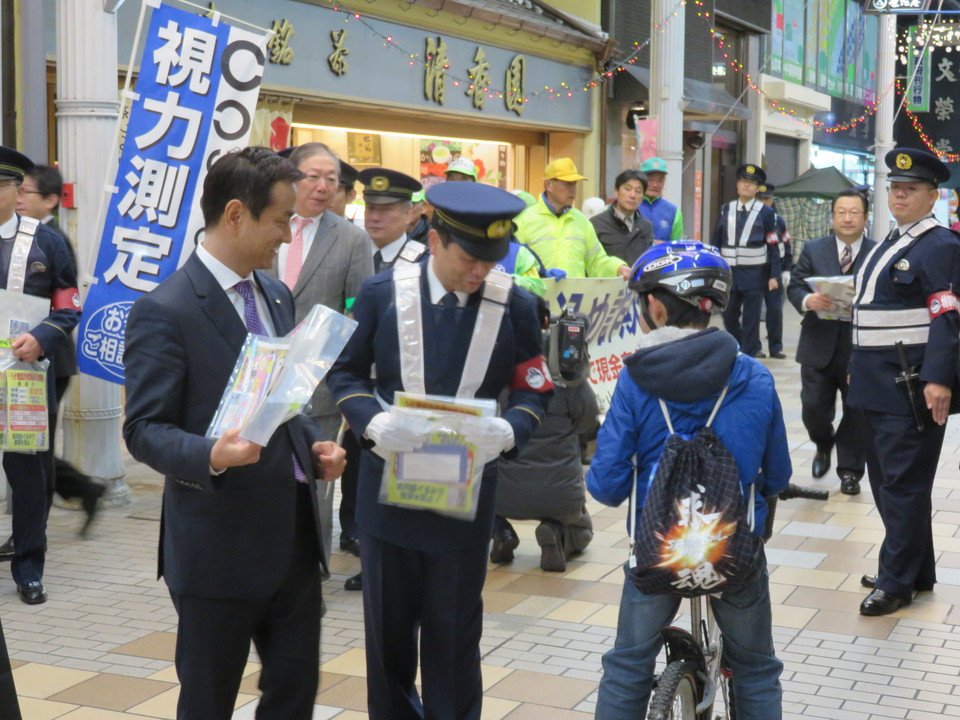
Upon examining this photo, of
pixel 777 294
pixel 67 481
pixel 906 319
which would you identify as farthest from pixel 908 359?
pixel 777 294

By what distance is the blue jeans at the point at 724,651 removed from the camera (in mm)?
3576

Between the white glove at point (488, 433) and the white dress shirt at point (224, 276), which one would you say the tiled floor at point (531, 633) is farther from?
the white dress shirt at point (224, 276)

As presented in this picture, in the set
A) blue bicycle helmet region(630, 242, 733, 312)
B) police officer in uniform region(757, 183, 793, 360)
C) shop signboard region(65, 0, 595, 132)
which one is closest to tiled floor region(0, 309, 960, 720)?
blue bicycle helmet region(630, 242, 733, 312)

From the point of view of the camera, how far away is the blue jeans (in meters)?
3.58

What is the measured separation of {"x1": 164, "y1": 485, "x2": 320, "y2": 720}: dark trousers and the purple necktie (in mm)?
57

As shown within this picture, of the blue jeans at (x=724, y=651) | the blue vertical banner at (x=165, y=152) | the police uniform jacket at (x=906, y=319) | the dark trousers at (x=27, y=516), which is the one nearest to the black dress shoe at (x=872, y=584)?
the police uniform jacket at (x=906, y=319)

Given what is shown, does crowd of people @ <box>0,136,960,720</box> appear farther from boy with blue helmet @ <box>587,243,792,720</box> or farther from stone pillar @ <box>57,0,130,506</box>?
stone pillar @ <box>57,0,130,506</box>

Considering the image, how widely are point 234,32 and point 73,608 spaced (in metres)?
3.14

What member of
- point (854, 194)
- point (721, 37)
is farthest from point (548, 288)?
point (721, 37)

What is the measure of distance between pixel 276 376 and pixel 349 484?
12.4 ft

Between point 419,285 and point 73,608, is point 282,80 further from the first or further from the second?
point 419,285

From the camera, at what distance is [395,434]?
346 cm

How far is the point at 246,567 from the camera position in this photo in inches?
124

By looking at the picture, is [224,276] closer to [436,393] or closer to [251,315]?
[251,315]
